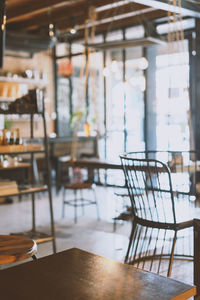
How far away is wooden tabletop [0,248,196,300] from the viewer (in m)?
1.34

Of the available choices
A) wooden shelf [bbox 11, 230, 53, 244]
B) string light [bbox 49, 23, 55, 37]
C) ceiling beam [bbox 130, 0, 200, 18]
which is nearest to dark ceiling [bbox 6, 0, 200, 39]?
string light [bbox 49, 23, 55, 37]

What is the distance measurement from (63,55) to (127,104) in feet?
7.27

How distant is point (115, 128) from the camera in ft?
A: 29.1

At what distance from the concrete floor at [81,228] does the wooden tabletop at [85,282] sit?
6.17 ft

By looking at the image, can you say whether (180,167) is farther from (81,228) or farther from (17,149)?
(17,149)

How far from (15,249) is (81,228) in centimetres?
322

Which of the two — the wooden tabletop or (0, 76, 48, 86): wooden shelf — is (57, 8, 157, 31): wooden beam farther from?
the wooden tabletop

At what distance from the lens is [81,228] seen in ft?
17.0

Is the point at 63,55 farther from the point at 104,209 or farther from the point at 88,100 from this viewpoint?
the point at 104,209

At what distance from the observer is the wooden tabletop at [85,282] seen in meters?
1.34

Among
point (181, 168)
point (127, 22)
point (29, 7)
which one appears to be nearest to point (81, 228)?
point (181, 168)

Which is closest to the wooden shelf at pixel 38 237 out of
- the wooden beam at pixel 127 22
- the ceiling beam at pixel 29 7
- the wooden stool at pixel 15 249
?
the wooden stool at pixel 15 249

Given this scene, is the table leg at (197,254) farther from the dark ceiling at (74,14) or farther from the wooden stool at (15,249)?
the dark ceiling at (74,14)

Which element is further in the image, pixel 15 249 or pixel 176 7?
pixel 176 7
